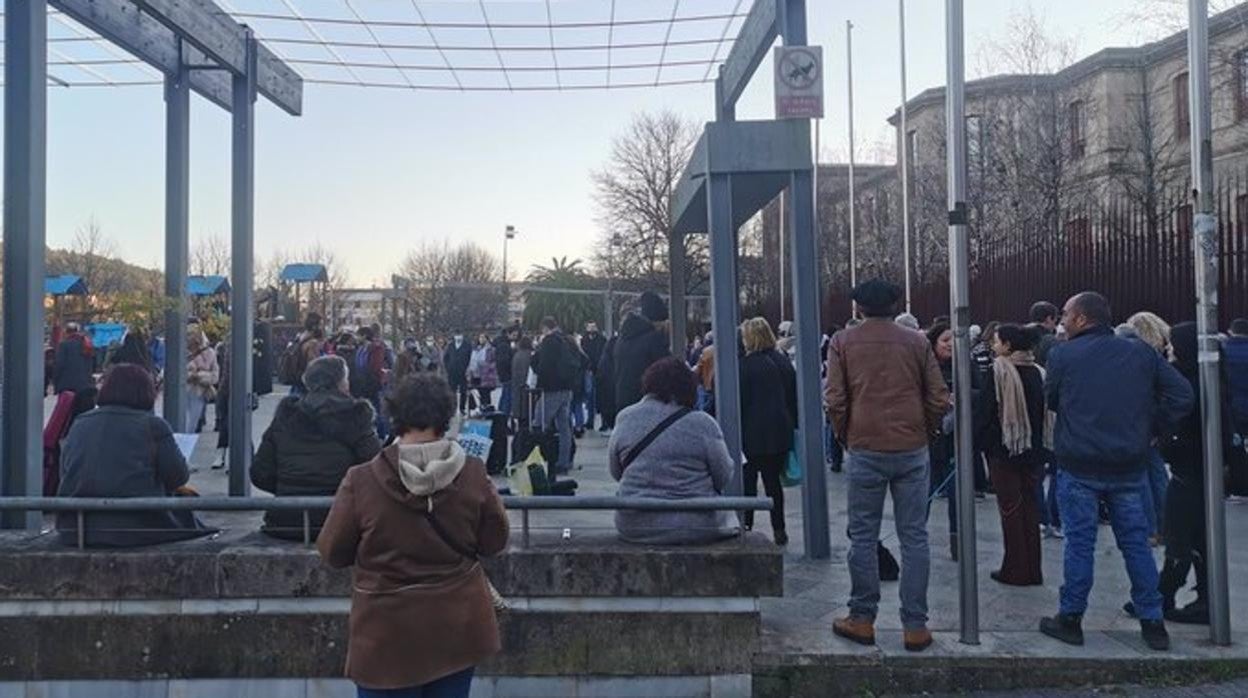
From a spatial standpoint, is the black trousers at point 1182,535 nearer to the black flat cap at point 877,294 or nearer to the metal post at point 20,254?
the black flat cap at point 877,294

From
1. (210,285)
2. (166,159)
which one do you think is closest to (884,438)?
(166,159)

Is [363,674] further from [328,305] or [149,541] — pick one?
[328,305]

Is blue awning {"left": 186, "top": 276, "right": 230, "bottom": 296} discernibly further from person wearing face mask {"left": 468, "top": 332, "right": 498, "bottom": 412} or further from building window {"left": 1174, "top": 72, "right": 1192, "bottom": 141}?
building window {"left": 1174, "top": 72, "right": 1192, "bottom": 141}

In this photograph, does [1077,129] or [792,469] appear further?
[1077,129]

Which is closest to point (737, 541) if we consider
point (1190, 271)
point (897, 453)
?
point (897, 453)

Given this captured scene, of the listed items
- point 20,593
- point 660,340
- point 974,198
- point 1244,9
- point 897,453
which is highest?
point 1244,9

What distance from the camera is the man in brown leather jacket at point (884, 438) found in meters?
5.21

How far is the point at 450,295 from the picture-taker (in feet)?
189

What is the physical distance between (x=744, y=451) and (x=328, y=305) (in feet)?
180

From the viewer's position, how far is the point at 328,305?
58875 mm

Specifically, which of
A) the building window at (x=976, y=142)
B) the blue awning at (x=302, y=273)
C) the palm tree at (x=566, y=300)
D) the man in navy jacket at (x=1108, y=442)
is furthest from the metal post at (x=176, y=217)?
the palm tree at (x=566, y=300)

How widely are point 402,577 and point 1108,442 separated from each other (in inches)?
157

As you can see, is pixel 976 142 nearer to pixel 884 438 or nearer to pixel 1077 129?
pixel 1077 129

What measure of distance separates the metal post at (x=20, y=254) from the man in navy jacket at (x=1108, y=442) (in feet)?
18.9
